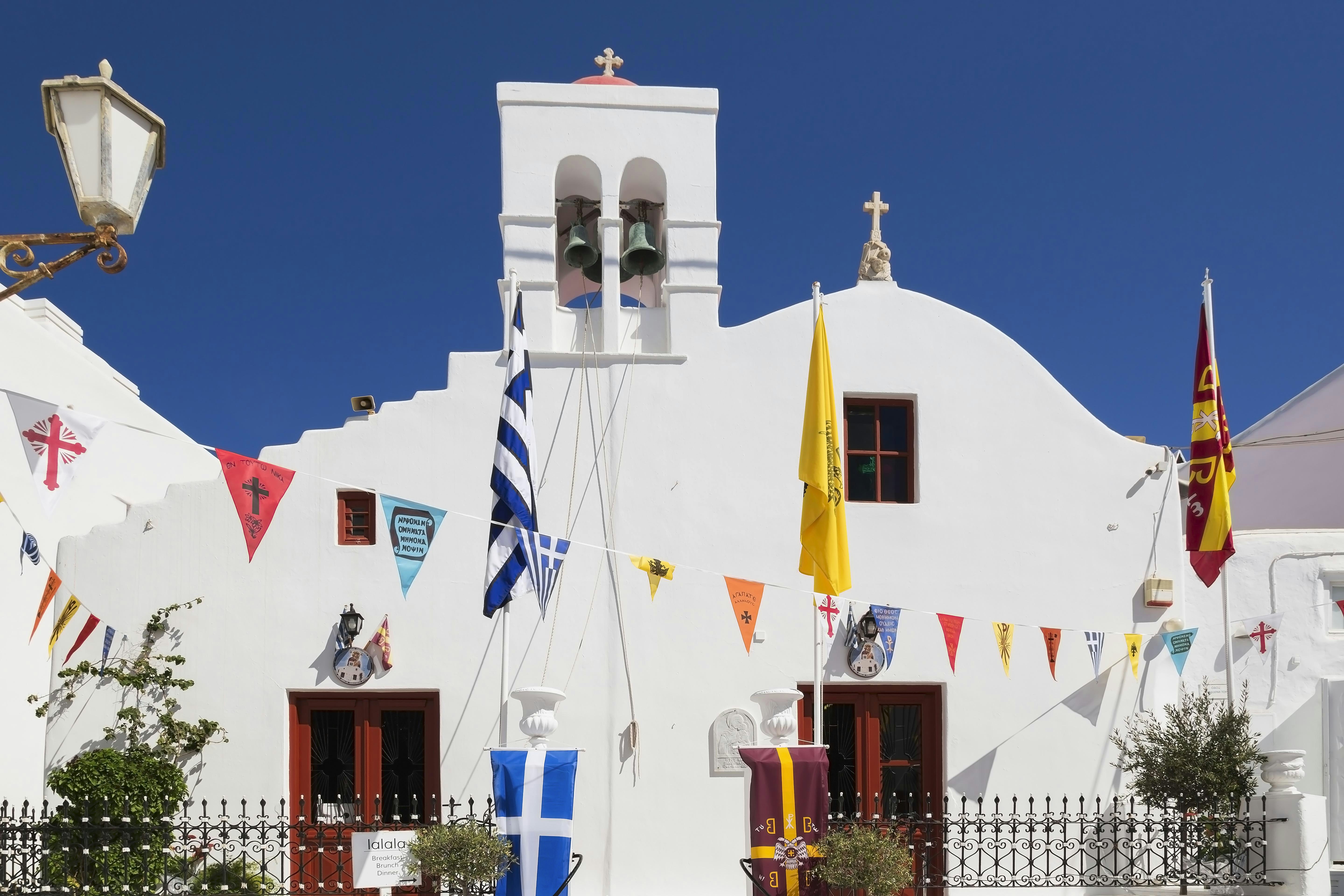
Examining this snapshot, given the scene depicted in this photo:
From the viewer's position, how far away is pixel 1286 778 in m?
11.1

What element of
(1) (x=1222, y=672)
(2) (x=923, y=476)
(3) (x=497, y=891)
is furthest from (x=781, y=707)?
(1) (x=1222, y=672)

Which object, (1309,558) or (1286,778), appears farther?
(1309,558)

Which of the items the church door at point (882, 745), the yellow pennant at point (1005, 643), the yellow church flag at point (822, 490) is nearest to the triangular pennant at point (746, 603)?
the church door at point (882, 745)

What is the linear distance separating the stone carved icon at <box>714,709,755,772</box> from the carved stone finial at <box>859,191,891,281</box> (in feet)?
14.2

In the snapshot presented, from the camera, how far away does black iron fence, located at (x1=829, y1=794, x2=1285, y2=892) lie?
10867mm

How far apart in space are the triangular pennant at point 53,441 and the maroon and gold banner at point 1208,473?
9275 mm

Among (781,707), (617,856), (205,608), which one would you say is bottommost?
(617,856)

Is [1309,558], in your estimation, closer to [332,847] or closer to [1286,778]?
[1286,778]

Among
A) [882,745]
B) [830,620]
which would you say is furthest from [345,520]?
[882,745]

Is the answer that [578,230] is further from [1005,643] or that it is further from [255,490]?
[1005,643]

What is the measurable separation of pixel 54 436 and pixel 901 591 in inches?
284

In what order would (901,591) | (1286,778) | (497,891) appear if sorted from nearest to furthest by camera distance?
(497,891), (1286,778), (901,591)

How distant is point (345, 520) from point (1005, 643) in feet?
20.2

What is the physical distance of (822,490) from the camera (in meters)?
10.4
